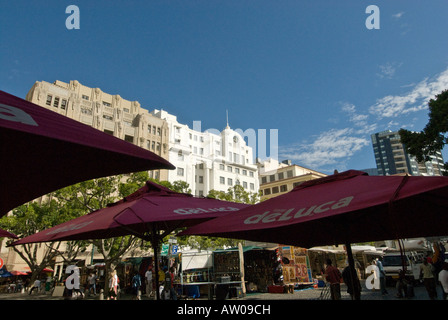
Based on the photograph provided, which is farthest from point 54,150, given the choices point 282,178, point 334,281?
point 282,178

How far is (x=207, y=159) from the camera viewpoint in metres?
60.6

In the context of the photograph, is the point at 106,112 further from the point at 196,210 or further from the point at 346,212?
the point at 346,212

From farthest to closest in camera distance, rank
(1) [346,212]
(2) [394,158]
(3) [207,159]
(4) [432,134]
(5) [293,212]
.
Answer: (2) [394,158] → (3) [207,159] → (4) [432,134] → (5) [293,212] → (1) [346,212]

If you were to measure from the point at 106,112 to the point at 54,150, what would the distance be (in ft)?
180

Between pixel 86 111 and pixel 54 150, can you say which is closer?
pixel 54 150

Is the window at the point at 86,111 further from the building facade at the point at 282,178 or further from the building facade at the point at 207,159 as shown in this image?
the building facade at the point at 282,178

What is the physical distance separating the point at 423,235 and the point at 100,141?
4.38 m

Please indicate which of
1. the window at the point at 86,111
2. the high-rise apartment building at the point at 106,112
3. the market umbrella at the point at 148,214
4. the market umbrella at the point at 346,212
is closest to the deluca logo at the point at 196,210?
the market umbrella at the point at 148,214

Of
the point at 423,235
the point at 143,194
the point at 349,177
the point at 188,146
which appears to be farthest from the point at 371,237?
the point at 188,146

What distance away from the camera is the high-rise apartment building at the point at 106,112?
4671 centimetres

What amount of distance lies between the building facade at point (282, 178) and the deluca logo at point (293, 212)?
5828 centimetres

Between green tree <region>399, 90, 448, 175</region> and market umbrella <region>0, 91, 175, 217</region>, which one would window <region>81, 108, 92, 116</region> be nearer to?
green tree <region>399, 90, 448, 175</region>

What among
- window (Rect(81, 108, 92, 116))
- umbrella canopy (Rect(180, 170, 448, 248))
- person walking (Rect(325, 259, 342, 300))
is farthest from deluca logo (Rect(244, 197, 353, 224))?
window (Rect(81, 108, 92, 116))
